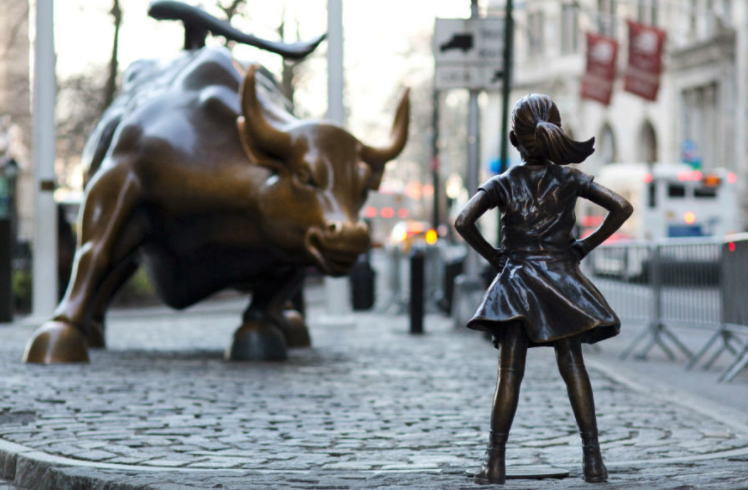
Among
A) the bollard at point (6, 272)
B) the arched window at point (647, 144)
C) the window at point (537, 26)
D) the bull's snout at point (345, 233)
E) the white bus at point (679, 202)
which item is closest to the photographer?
the bull's snout at point (345, 233)

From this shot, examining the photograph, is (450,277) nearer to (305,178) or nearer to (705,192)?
(305,178)

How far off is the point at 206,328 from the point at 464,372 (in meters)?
7.86

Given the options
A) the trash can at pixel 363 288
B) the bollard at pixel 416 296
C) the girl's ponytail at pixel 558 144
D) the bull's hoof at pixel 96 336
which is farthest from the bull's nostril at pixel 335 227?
the trash can at pixel 363 288

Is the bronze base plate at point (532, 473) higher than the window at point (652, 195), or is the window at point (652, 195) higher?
the window at point (652, 195)

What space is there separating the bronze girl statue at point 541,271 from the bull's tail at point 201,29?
25.1ft

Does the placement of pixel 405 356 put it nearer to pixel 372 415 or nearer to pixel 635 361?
pixel 635 361

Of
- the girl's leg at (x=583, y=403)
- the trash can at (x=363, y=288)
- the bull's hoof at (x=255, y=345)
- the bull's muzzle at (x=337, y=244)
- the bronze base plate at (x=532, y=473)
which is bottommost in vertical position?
the trash can at (x=363, y=288)

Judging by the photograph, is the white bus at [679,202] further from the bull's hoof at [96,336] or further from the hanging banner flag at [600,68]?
the bull's hoof at [96,336]

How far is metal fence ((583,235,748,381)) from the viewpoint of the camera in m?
11.6

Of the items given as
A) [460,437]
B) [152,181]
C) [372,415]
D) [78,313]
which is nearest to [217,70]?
[152,181]

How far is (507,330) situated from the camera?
5461mm

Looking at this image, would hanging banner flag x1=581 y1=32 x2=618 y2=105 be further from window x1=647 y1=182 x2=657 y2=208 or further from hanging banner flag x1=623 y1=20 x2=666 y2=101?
window x1=647 y1=182 x2=657 y2=208

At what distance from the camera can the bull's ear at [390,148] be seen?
10977 millimetres

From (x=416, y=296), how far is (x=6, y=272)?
598cm
